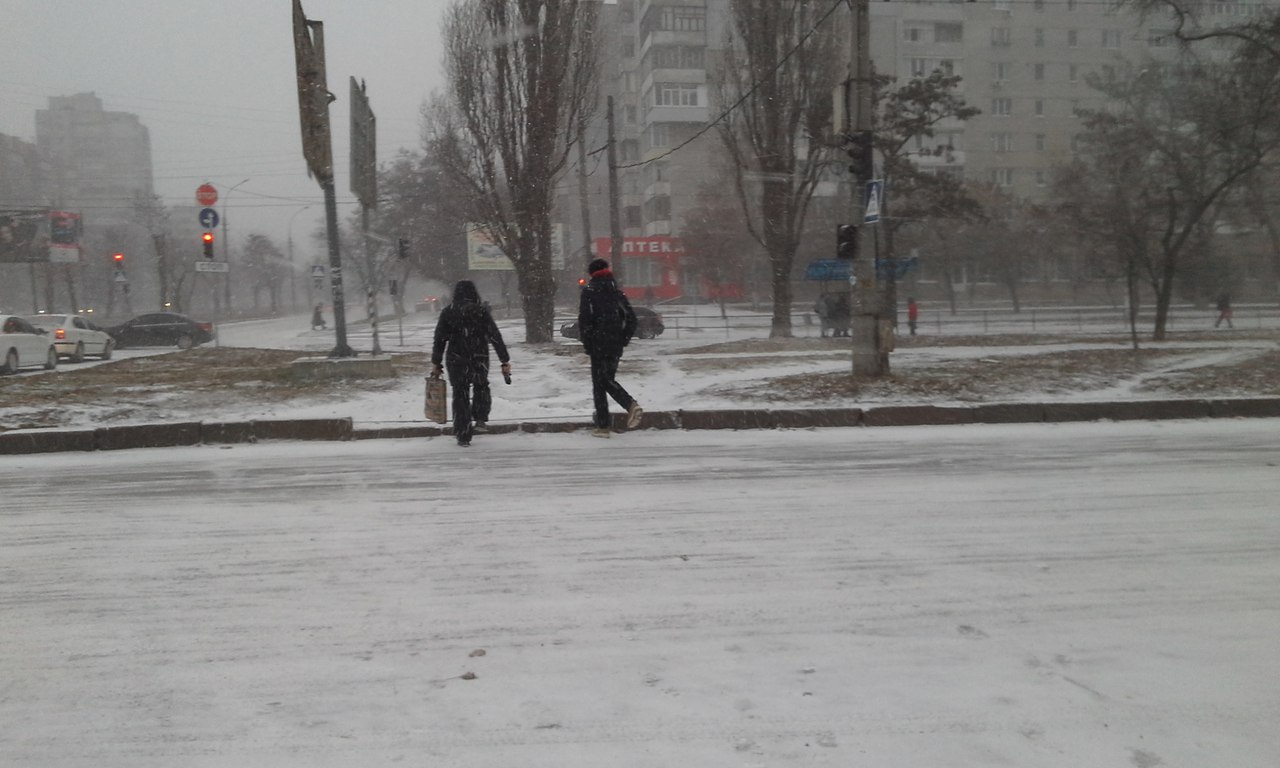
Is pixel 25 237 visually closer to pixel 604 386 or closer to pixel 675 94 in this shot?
pixel 675 94

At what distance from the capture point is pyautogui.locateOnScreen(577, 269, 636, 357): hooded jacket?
9703 millimetres

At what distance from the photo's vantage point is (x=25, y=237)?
44.1 m

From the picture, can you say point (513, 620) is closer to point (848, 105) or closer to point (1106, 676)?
point (1106, 676)

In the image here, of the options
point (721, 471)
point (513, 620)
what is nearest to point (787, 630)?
point (513, 620)

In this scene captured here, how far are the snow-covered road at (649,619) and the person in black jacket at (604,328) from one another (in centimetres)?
196

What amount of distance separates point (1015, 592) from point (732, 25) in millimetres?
27542

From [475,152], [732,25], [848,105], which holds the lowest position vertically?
[848,105]

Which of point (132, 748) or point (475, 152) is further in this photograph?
point (475, 152)

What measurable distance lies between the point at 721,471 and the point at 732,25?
968 inches

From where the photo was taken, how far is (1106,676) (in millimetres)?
3738

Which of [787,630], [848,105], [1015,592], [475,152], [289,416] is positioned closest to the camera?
[787,630]

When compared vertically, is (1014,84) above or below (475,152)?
above

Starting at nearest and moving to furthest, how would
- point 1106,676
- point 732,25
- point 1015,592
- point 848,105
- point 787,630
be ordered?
point 1106,676, point 787,630, point 1015,592, point 848,105, point 732,25

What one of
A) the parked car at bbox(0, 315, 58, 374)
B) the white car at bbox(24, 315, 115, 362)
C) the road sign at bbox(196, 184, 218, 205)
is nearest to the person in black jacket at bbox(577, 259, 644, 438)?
the road sign at bbox(196, 184, 218, 205)
